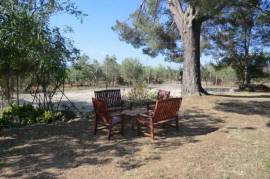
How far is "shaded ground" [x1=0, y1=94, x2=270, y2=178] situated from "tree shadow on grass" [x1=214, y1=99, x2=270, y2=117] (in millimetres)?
1035

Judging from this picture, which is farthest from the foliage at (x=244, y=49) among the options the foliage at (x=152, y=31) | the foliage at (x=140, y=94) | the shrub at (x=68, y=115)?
the shrub at (x=68, y=115)

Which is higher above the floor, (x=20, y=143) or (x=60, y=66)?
(x=60, y=66)

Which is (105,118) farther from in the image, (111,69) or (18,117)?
(111,69)

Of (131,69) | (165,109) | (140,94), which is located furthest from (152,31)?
(131,69)

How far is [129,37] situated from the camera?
25.7m

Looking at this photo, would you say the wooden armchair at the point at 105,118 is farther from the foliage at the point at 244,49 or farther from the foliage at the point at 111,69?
the foliage at the point at 111,69

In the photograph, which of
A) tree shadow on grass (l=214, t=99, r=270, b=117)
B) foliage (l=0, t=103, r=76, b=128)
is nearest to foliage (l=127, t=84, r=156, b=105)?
tree shadow on grass (l=214, t=99, r=270, b=117)

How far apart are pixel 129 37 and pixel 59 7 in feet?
58.2

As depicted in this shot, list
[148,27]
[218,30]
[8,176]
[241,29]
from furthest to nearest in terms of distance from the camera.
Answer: [241,29], [218,30], [148,27], [8,176]

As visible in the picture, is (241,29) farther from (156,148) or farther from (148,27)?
(156,148)

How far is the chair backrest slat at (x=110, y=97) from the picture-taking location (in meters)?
9.67

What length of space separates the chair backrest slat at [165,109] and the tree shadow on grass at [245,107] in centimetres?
319

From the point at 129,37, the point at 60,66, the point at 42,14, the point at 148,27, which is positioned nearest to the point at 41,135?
the point at 60,66

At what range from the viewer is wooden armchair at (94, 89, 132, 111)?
9.69 m
